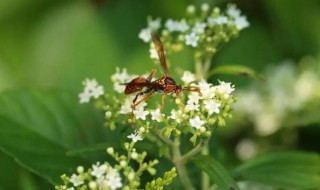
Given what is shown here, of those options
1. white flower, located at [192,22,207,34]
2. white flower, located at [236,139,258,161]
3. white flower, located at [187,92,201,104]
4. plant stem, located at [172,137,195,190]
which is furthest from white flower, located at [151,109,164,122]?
white flower, located at [236,139,258,161]

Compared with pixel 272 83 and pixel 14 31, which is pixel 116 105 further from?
pixel 14 31

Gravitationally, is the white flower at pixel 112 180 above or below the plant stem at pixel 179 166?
below

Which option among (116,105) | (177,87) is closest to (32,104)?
(116,105)

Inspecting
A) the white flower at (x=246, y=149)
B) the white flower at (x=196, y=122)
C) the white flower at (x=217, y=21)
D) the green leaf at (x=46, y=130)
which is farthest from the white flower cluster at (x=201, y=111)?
the white flower at (x=246, y=149)

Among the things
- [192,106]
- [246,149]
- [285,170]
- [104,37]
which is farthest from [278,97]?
[192,106]

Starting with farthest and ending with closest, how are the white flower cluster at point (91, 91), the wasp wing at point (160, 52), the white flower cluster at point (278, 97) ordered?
the white flower cluster at point (278, 97) < the white flower cluster at point (91, 91) < the wasp wing at point (160, 52)

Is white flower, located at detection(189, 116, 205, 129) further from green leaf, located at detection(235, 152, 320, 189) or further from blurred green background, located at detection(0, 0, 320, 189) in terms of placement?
blurred green background, located at detection(0, 0, 320, 189)

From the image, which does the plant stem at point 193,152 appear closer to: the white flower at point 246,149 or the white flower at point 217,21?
the white flower at point 217,21
